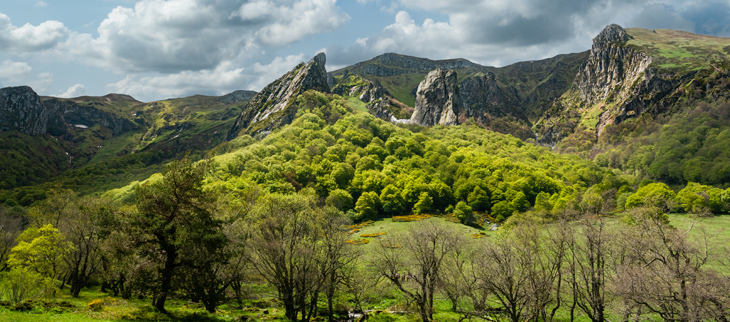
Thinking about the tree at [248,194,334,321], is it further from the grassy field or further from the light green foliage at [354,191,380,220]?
the light green foliage at [354,191,380,220]

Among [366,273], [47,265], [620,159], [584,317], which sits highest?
[620,159]

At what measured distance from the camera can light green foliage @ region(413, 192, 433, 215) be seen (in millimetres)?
92750

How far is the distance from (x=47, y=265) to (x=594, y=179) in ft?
451

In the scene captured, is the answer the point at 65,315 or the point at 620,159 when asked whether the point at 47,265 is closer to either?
the point at 65,315

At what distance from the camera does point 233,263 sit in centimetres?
3294

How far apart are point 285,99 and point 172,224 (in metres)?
156

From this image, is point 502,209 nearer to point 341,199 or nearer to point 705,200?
point 705,200

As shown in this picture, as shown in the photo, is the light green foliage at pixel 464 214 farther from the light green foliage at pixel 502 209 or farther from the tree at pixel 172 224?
the tree at pixel 172 224

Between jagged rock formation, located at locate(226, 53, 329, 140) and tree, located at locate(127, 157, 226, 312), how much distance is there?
128668 mm

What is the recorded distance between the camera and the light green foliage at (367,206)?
3541 inches

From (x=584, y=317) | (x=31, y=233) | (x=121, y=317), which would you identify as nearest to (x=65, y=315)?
(x=121, y=317)

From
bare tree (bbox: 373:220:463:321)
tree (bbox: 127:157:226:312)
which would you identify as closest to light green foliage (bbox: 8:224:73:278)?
tree (bbox: 127:157:226:312)

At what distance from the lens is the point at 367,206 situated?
90750 mm

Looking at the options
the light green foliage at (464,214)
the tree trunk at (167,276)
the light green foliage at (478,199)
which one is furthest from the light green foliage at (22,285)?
the light green foliage at (478,199)
